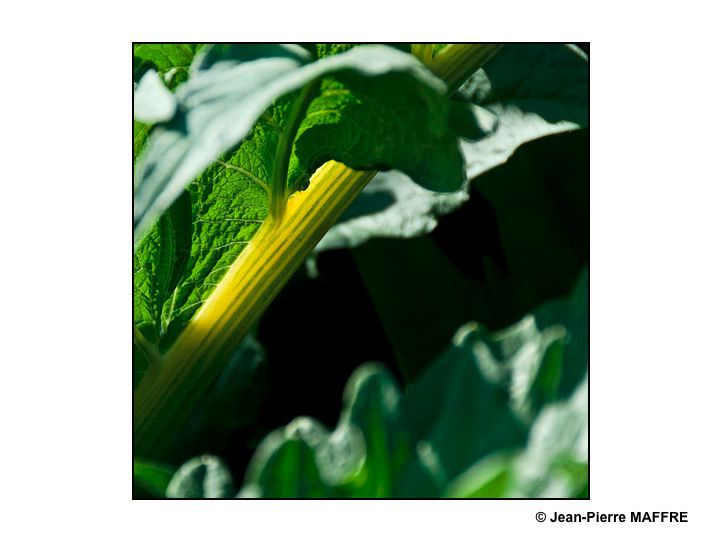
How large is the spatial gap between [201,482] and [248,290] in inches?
5.3

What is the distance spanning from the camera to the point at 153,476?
519 millimetres

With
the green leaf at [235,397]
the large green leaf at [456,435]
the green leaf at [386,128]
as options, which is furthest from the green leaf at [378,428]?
the green leaf at [235,397]

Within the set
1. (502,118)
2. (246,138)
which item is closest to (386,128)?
(246,138)

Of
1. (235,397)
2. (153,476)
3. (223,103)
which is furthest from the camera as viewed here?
(235,397)

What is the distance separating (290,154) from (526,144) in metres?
0.29

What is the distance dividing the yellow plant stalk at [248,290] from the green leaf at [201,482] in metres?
0.10

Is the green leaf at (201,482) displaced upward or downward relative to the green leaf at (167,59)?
downward

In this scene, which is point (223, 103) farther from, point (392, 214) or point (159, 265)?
point (392, 214)

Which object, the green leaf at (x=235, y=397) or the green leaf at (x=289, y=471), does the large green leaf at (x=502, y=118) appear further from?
the green leaf at (x=289, y=471)

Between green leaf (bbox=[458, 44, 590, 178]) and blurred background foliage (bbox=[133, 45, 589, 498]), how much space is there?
0.01 meters

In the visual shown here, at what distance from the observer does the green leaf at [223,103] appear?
0.39 m

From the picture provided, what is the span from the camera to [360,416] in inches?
17.3

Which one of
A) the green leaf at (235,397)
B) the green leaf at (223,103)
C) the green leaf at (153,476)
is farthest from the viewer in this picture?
the green leaf at (235,397)

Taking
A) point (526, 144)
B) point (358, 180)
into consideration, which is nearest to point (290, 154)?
point (358, 180)
